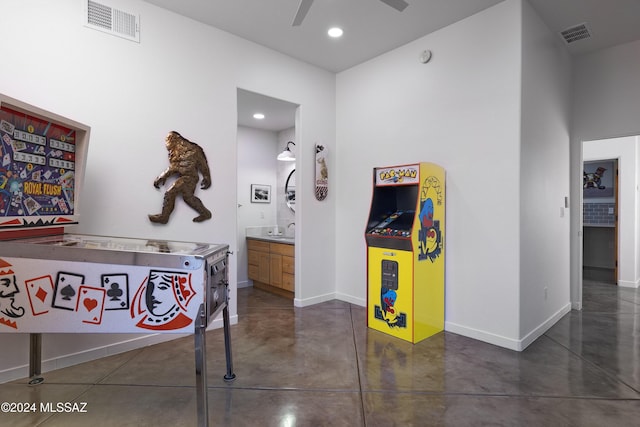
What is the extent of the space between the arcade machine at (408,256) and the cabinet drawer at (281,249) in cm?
146

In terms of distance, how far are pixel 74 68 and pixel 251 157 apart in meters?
3.00

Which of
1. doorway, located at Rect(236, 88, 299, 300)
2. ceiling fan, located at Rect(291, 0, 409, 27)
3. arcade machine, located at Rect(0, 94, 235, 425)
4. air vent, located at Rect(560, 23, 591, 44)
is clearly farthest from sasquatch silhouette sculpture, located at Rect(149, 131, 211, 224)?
air vent, located at Rect(560, 23, 591, 44)

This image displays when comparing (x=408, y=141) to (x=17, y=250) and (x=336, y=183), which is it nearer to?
(x=336, y=183)

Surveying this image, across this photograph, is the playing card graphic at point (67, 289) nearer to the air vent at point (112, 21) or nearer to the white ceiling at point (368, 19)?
the air vent at point (112, 21)

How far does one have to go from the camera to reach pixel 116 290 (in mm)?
1674

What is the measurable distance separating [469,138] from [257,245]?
335 centimetres

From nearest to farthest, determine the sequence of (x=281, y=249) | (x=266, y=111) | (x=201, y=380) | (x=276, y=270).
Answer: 1. (x=201, y=380)
2. (x=266, y=111)
3. (x=281, y=249)
4. (x=276, y=270)

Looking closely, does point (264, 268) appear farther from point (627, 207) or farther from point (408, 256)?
point (627, 207)

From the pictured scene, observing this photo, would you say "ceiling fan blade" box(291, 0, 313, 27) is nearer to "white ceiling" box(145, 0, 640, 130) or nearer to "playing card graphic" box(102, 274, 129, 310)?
"white ceiling" box(145, 0, 640, 130)

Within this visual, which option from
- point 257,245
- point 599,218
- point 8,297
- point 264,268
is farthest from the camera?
point 599,218

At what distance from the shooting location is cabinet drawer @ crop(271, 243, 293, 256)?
178 inches

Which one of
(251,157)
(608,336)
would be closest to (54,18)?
(251,157)

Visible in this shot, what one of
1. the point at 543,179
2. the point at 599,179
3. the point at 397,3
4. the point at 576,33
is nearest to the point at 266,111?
the point at 397,3

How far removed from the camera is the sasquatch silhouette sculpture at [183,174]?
3051mm
